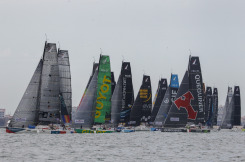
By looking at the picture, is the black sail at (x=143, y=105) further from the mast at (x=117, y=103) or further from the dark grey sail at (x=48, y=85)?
the dark grey sail at (x=48, y=85)

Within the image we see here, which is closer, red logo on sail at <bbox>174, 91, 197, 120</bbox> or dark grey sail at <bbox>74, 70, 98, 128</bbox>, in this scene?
dark grey sail at <bbox>74, 70, 98, 128</bbox>

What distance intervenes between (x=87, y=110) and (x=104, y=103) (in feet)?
12.8

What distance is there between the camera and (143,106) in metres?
89.4

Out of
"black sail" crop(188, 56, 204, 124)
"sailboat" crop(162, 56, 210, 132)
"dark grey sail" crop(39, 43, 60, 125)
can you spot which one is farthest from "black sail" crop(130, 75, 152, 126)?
"dark grey sail" crop(39, 43, 60, 125)

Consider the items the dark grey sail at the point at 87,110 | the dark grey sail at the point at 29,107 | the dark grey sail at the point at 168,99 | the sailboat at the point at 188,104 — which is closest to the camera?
the dark grey sail at the point at 29,107

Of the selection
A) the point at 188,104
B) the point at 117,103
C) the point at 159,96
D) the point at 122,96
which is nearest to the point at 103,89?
the point at 117,103

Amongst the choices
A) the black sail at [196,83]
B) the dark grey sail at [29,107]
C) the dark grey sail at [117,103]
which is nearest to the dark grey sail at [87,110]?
the dark grey sail at [29,107]

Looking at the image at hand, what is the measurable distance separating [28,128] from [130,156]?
28623 millimetres

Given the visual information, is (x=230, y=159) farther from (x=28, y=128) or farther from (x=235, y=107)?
(x=235, y=107)

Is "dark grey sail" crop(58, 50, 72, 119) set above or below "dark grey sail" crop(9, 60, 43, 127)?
above

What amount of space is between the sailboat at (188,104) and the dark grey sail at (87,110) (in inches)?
527

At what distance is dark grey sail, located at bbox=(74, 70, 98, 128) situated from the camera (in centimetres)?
6925

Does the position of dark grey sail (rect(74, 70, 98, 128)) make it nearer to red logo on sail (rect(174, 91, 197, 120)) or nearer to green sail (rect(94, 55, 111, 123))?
green sail (rect(94, 55, 111, 123))

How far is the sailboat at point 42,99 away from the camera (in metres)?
63.1
